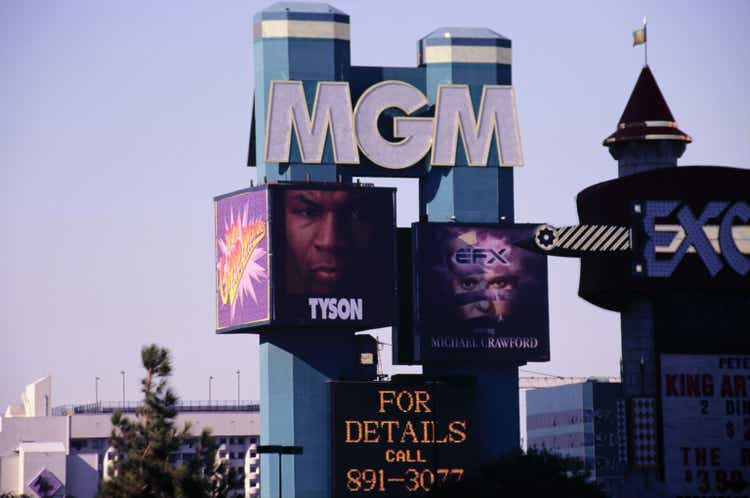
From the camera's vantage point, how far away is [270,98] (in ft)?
397

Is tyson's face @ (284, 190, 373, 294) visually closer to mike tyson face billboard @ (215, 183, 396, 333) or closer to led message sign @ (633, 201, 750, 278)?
mike tyson face billboard @ (215, 183, 396, 333)

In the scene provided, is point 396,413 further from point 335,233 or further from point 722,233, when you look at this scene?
point 722,233

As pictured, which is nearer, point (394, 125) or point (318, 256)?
point (318, 256)

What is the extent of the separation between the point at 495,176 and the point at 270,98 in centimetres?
1440

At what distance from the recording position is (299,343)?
121 metres

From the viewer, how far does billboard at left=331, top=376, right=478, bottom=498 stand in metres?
115

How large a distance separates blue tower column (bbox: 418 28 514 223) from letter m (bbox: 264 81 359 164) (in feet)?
19.4

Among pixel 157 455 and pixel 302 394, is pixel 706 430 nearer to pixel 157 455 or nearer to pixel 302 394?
pixel 302 394

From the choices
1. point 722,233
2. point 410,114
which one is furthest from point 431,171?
point 722,233

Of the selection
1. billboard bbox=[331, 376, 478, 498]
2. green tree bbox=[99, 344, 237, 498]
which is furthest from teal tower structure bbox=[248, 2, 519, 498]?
green tree bbox=[99, 344, 237, 498]

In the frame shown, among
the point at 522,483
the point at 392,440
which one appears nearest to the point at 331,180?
the point at 392,440

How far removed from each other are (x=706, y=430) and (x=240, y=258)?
29637 mm

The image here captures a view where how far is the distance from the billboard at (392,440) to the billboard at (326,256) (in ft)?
14.6

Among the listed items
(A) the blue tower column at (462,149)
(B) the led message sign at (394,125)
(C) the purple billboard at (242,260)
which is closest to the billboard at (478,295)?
(A) the blue tower column at (462,149)
